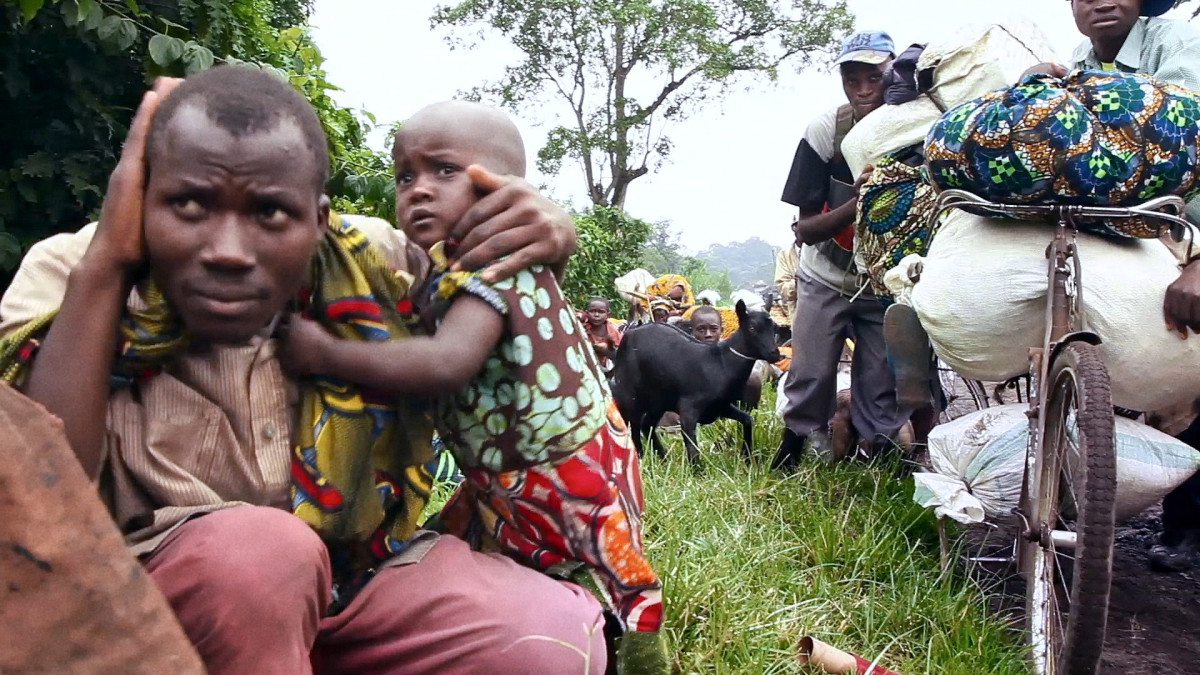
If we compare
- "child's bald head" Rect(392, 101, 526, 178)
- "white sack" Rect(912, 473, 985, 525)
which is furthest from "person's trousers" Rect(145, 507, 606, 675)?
"white sack" Rect(912, 473, 985, 525)

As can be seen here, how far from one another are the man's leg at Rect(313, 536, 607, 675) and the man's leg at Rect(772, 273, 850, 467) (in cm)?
337

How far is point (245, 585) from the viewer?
126 centimetres

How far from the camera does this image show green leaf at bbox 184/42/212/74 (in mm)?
3109

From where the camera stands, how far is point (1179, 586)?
3537 mm

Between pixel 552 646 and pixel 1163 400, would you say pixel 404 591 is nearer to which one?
pixel 552 646

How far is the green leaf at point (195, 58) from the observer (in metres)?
3.11

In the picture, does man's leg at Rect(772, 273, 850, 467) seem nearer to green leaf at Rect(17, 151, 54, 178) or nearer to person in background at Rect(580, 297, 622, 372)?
green leaf at Rect(17, 151, 54, 178)

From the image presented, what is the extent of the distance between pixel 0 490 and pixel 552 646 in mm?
803

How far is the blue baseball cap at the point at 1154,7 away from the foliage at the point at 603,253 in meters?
9.56

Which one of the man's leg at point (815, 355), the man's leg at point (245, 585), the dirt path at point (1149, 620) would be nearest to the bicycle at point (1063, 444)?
the dirt path at point (1149, 620)

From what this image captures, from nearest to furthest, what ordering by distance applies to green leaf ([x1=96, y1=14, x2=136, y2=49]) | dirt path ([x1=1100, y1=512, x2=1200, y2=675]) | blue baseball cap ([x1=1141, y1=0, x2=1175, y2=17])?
dirt path ([x1=1100, y1=512, x2=1200, y2=675]), green leaf ([x1=96, y1=14, x2=136, y2=49]), blue baseball cap ([x1=1141, y1=0, x2=1175, y2=17])

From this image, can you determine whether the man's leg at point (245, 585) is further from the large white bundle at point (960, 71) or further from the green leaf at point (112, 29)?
the large white bundle at point (960, 71)

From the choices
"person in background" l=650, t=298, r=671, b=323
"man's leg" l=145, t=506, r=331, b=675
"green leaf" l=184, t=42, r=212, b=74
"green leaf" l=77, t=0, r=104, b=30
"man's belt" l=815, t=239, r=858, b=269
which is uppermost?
"green leaf" l=77, t=0, r=104, b=30

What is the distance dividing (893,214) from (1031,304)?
978 mm
